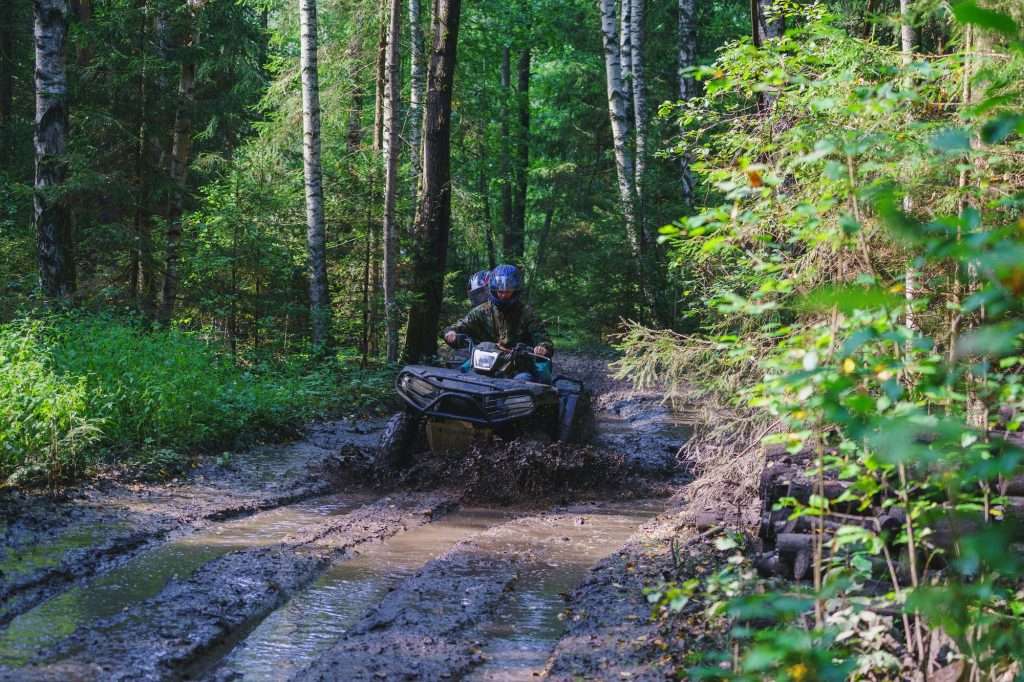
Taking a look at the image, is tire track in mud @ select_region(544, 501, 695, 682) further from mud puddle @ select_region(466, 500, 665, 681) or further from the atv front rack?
the atv front rack

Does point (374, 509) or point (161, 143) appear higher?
point (161, 143)

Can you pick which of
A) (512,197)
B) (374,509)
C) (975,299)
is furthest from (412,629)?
(512,197)

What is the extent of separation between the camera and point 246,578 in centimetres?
616

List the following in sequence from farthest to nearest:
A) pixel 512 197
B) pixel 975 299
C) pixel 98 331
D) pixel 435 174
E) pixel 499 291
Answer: pixel 512 197, pixel 435 174, pixel 98 331, pixel 499 291, pixel 975 299

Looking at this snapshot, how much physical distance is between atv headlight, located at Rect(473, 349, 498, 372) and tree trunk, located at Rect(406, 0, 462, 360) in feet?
20.5

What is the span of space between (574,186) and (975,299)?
22.9m

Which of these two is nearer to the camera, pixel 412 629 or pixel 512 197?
pixel 412 629

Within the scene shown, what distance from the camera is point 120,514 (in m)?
7.81

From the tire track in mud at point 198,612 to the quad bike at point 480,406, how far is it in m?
1.77

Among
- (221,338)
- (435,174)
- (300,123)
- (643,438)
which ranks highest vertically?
(300,123)

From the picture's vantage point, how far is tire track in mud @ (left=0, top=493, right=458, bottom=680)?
4.59 m

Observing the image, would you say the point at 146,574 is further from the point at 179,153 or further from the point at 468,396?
the point at 179,153

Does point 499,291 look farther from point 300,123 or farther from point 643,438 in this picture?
point 300,123

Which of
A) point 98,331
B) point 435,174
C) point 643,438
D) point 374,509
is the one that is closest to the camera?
point 374,509
